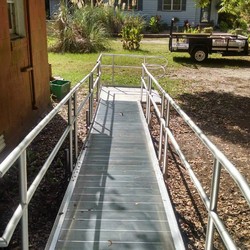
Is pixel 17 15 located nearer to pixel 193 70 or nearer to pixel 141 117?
pixel 141 117

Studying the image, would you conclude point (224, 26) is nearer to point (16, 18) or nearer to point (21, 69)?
point (16, 18)

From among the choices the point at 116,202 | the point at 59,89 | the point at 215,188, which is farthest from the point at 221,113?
the point at 215,188

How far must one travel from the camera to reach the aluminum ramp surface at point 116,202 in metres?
3.28

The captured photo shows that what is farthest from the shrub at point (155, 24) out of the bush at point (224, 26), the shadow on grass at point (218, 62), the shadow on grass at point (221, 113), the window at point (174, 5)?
the shadow on grass at point (221, 113)

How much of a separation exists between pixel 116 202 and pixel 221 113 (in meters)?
5.34

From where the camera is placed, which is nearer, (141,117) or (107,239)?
(107,239)

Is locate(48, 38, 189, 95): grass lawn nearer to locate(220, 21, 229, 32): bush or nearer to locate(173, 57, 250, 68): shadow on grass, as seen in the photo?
locate(173, 57, 250, 68): shadow on grass

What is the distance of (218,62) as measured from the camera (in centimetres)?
1598

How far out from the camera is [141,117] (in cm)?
777

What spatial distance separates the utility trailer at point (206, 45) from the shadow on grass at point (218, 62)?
1.08ft

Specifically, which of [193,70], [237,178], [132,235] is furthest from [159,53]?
[237,178]

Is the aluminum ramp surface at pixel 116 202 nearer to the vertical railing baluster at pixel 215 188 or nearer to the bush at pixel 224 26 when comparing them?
the vertical railing baluster at pixel 215 188

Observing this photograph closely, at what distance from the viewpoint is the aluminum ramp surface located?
3275mm

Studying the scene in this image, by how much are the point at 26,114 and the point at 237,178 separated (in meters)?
5.26
